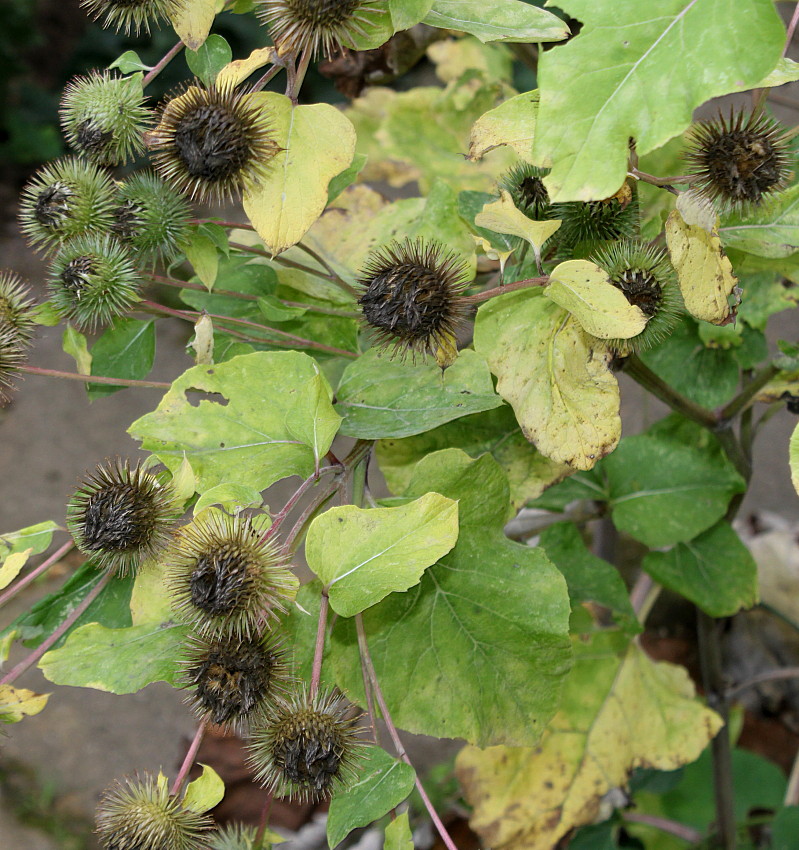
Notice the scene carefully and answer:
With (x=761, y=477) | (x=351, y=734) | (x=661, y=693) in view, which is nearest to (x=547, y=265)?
(x=351, y=734)

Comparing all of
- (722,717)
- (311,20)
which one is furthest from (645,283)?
(722,717)

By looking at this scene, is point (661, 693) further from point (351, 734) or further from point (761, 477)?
point (761, 477)

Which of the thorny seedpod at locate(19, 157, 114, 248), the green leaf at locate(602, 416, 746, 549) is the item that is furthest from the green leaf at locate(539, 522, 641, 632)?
the thorny seedpod at locate(19, 157, 114, 248)

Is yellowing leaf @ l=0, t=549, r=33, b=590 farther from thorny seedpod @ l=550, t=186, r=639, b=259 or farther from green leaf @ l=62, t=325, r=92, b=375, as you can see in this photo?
thorny seedpod @ l=550, t=186, r=639, b=259

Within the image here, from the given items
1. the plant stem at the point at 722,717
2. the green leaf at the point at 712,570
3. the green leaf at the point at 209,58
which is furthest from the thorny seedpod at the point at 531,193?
the plant stem at the point at 722,717

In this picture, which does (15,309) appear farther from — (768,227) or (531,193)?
(768,227)

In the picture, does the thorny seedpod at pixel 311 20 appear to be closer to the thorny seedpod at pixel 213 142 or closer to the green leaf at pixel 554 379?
the thorny seedpod at pixel 213 142
